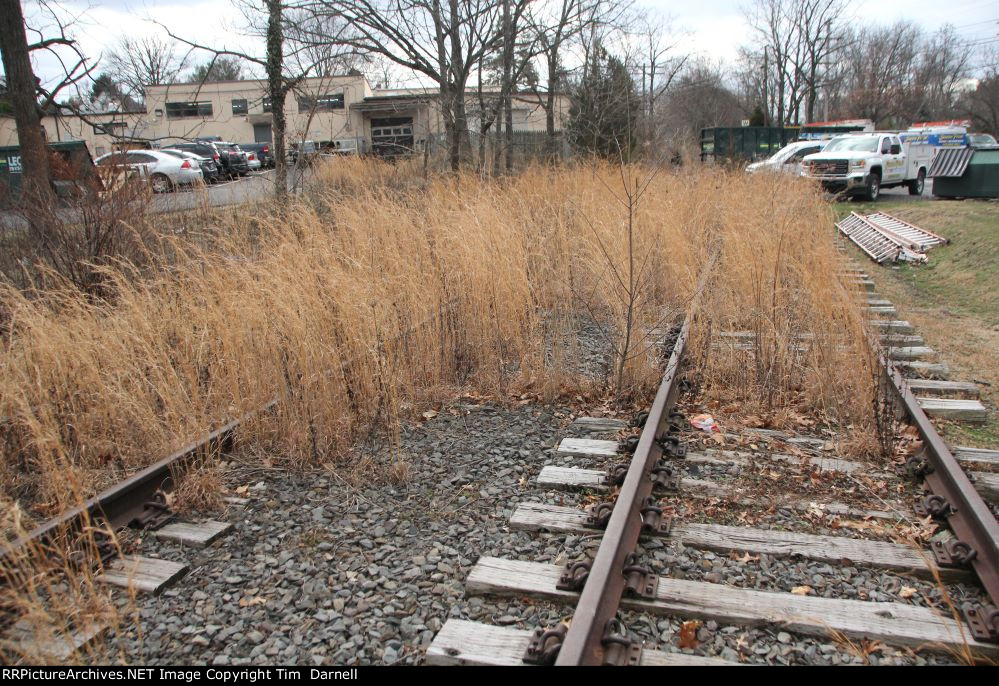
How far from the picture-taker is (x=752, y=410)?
5031 millimetres

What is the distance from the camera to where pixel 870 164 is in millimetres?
22094

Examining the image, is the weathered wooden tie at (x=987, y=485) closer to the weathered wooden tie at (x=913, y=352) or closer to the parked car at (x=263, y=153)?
the weathered wooden tie at (x=913, y=352)

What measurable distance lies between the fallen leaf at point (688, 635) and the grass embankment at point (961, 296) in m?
2.98

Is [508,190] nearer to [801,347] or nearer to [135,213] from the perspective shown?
[135,213]

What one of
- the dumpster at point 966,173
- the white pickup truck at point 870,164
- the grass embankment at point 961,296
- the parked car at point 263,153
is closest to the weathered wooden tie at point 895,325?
the grass embankment at point 961,296

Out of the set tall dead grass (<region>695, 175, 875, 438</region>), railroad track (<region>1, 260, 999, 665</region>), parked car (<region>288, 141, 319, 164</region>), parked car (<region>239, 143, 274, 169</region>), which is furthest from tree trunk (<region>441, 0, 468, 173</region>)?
parked car (<region>239, 143, 274, 169</region>)

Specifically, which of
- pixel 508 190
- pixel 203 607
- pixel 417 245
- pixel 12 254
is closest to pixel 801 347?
pixel 417 245

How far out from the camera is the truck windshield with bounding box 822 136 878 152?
2362cm

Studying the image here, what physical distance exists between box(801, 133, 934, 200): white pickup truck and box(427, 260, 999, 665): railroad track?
18.3m

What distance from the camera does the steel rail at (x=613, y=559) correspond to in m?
2.49

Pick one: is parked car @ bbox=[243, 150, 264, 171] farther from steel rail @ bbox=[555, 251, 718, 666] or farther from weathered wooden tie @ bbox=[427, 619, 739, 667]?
weathered wooden tie @ bbox=[427, 619, 739, 667]

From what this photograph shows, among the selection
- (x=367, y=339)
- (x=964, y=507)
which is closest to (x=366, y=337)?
(x=367, y=339)

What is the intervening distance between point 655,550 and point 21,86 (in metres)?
15.5
